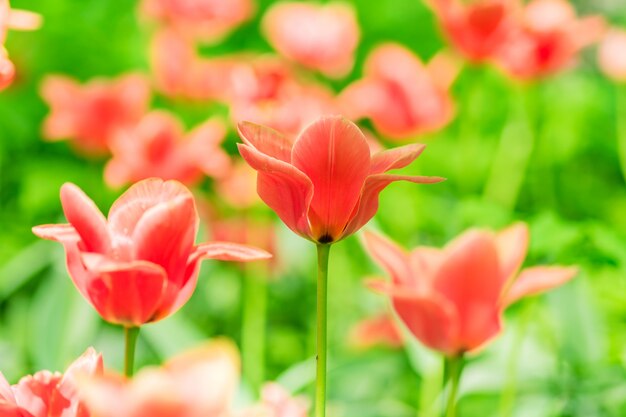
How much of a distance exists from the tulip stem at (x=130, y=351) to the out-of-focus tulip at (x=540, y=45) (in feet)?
2.78

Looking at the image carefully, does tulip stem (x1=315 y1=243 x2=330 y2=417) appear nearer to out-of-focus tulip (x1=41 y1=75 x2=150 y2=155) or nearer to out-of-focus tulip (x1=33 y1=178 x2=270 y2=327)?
out-of-focus tulip (x1=33 y1=178 x2=270 y2=327)

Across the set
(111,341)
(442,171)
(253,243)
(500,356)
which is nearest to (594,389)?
(500,356)

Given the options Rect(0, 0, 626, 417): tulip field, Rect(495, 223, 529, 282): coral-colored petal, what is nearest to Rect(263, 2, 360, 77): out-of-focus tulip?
Rect(0, 0, 626, 417): tulip field

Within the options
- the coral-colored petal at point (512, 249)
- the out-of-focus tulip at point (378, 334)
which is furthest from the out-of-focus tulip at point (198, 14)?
the coral-colored petal at point (512, 249)

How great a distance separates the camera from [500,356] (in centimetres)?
94

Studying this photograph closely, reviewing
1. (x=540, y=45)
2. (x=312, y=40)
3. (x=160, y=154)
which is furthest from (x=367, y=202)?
(x=312, y=40)

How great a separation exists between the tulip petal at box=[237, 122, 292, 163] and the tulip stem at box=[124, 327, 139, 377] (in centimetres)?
10

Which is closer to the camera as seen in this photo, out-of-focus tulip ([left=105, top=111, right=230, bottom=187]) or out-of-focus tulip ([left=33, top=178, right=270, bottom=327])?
out-of-focus tulip ([left=33, top=178, right=270, bottom=327])

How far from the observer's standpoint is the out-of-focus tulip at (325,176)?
41cm

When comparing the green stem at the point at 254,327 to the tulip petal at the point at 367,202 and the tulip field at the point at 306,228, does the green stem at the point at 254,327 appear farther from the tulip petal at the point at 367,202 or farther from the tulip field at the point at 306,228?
the tulip petal at the point at 367,202

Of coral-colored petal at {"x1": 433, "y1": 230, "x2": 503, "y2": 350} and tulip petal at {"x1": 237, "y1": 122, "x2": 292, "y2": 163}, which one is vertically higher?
tulip petal at {"x1": 237, "y1": 122, "x2": 292, "y2": 163}

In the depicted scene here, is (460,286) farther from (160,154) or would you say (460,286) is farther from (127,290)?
(160,154)

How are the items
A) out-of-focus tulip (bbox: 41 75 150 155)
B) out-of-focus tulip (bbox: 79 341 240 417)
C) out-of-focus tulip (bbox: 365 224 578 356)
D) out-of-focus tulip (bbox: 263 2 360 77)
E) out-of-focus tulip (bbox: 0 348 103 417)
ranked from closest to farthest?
out-of-focus tulip (bbox: 79 341 240 417), out-of-focus tulip (bbox: 0 348 103 417), out-of-focus tulip (bbox: 365 224 578 356), out-of-focus tulip (bbox: 41 75 150 155), out-of-focus tulip (bbox: 263 2 360 77)

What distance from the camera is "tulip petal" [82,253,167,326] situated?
0.37 metres
